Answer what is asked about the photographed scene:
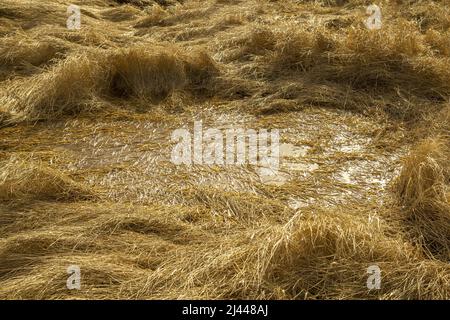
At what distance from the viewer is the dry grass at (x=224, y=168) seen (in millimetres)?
2086

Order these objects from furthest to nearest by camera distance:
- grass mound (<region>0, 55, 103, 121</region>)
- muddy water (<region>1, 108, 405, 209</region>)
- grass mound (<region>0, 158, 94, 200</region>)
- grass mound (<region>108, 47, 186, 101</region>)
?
grass mound (<region>108, 47, 186, 101</region>), grass mound (<region>0, 55, 103, 121</region>), muddy water (<region>1, 108, 405, 209</region>), grass mound (<region>0, 158, 94, 200</region>)

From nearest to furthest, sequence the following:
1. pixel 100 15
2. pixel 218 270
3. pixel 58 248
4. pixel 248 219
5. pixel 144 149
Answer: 1. pixel 218 270
2. pixel 58 248
3. pixel 248 219
4. pixel 144 149
5. pixel 100 15

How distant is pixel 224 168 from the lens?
121 inches

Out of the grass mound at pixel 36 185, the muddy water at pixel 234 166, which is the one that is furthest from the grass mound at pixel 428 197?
the grass mound at pixel 36 185

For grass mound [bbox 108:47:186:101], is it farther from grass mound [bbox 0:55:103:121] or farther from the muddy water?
the muddy water

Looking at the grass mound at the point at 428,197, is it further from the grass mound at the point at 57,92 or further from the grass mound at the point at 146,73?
the grass mound at the point at 57,92

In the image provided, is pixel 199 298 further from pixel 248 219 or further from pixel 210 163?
pixel 210 163

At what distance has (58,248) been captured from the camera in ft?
7.53

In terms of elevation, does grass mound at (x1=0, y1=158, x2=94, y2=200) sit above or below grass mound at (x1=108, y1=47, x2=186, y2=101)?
below

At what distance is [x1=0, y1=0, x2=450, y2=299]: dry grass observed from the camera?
209 cm

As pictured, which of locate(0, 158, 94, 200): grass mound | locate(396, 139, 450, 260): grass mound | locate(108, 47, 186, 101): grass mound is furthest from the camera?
locate(108, 47, 186, 101): grass mound

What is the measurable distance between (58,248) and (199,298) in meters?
0.78

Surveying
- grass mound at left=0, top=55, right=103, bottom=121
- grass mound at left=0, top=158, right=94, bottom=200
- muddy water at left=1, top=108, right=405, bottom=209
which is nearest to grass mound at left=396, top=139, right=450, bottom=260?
muddy water at left=1, top=108, right=405, bottom=209
